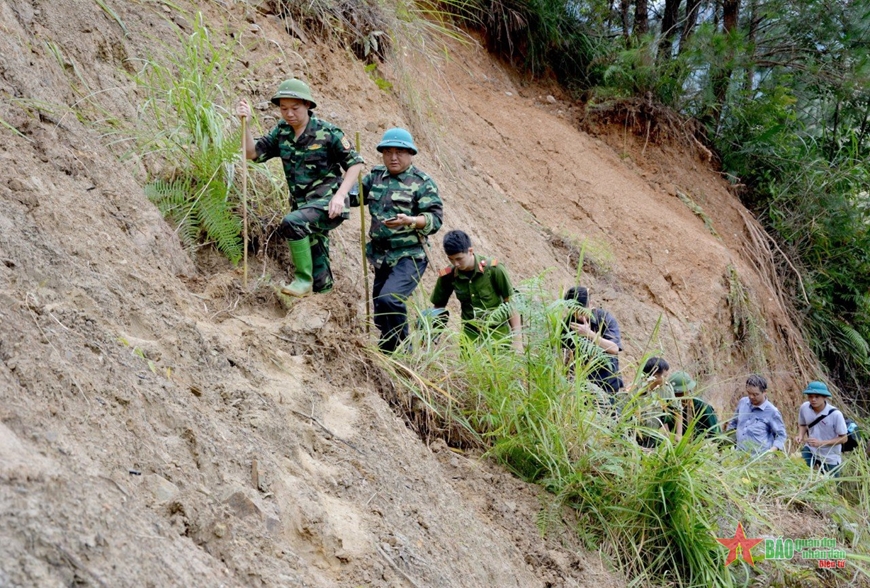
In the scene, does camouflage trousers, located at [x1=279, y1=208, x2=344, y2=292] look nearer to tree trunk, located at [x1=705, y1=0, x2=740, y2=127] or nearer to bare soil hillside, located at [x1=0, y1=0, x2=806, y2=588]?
bare soil hillside, located at [x1=0, y1=0, x2=806, y2=588]

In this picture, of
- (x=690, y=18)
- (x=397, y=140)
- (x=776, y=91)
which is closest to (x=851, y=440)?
(x=397, y=140)

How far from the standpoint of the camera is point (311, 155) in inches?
199

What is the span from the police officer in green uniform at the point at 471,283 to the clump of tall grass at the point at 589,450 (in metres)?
0.42

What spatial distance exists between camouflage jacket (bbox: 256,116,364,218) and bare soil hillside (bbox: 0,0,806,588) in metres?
0.69

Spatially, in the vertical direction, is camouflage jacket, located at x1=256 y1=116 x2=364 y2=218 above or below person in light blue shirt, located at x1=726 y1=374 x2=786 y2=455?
above

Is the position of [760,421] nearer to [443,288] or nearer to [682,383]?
[682,383]

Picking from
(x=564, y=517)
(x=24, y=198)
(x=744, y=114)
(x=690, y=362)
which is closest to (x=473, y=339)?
(x=564, y=517)

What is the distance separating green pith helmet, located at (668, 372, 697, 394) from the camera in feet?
15.3

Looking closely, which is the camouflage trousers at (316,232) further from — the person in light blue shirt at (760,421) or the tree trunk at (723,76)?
the tree trunk at (723,76)

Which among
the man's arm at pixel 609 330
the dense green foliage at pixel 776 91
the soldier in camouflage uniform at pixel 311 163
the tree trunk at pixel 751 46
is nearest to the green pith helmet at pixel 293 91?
the soldier in camouflage uniform at pixel 311 163

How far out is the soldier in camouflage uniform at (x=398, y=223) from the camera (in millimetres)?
5062

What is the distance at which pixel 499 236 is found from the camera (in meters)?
8.84

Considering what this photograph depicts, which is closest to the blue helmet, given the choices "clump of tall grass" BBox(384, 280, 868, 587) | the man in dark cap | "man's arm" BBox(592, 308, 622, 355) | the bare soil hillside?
the bare soil hillside

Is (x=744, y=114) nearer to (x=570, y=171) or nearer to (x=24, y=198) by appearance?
(x=570, y=171)
